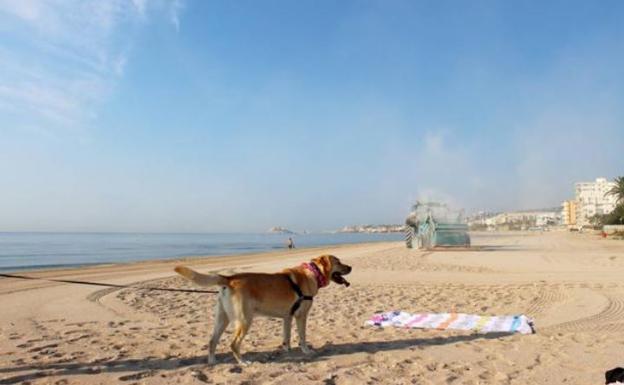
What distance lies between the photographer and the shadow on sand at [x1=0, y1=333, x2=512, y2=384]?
537 centimetres

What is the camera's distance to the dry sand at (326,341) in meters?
5.46

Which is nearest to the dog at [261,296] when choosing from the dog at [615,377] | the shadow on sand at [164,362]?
the shadow on sand at [164,362]

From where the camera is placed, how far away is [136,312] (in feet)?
32.5

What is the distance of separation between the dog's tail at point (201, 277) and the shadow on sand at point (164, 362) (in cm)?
96

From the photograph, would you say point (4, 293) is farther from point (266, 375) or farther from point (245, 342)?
point (266, 375)

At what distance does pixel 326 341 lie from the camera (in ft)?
23.5

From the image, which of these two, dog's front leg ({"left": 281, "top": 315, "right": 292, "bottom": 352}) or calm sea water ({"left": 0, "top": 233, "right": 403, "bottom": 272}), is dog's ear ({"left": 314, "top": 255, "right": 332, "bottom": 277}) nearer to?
dog's front leg ({"left": 281, "top": 315, "right": 292, "bottom": 352})

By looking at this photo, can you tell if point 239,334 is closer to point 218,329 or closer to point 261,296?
point 218,329

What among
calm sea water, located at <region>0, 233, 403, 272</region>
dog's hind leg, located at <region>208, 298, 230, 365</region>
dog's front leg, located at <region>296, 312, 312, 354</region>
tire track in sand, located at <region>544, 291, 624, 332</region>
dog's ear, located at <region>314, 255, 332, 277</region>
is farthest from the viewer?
calm sea water, located at <region>0, 233, 403, 272</region>

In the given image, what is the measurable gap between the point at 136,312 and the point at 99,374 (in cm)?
469

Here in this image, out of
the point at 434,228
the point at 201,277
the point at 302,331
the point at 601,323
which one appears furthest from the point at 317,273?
the point at 434,228

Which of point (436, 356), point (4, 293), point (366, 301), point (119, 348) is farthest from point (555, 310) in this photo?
point (4, 293)

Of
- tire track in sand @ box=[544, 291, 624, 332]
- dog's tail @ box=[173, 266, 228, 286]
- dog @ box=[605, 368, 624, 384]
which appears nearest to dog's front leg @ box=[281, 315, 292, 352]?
dog's tail @ box=[173, 266, 228, 286]

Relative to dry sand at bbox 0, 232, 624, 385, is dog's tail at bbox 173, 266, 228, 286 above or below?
above
